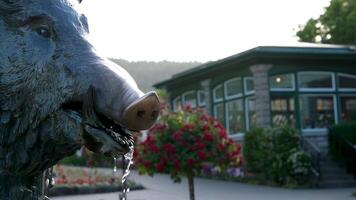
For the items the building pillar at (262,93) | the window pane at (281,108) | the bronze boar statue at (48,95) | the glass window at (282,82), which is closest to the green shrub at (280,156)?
the building pillar at (262,93)

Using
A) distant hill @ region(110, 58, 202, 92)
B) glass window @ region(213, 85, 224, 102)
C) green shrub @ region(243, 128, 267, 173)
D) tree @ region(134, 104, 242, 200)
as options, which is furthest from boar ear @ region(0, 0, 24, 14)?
distant hill @ region(110, 58, 202, 92)

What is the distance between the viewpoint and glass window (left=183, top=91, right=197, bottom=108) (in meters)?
23.6

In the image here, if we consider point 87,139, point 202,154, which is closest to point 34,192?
point 87,139

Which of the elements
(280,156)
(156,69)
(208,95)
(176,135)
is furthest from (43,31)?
(156,69)

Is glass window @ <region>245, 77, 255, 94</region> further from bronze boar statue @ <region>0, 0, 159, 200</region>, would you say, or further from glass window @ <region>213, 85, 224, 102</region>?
bronze boar statue @ <region>0, 0, 159, 200</region>

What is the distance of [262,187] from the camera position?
15.9 metres

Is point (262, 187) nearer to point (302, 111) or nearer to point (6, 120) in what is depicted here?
point (302, 111)

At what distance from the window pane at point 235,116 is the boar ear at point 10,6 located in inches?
730

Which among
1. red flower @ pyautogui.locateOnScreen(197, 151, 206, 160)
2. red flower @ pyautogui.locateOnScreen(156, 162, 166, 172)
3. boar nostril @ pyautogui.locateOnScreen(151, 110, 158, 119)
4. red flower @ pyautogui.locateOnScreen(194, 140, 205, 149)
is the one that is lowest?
red flower @ pyautogui.locateOnScreen(156, 162, 166, 172)

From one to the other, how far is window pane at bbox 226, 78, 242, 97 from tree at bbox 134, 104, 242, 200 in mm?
10740

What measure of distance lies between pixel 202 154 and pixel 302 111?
10.9 meters

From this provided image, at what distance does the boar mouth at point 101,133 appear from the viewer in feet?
5.06

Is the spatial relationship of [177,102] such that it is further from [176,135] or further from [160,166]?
[160,166]

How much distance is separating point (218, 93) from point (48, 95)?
66.4ft
